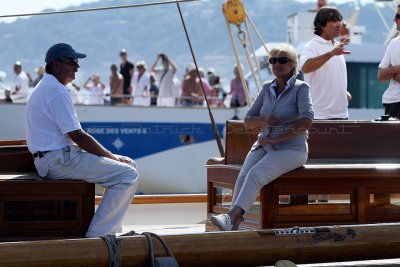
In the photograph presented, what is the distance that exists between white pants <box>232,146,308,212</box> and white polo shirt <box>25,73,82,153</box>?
1.00 meters

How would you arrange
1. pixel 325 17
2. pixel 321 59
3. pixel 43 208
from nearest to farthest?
pixel 43 208, pixel 321 59, pixel 325 17

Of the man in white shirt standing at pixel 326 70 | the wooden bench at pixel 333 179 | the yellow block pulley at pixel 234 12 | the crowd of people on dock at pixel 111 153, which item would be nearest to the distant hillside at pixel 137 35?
the yellow block pulley at pixel 234 12

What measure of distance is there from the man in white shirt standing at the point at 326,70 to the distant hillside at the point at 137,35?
135m

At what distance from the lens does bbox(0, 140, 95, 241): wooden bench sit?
572 cm

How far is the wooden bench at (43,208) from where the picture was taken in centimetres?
572

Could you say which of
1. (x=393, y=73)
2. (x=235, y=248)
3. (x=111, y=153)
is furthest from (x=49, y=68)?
(x=393, y=73)

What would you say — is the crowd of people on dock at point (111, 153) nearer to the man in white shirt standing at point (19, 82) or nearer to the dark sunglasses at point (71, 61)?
the dark sunglasses at point (71, 61)

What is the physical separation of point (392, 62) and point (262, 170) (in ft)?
6.16

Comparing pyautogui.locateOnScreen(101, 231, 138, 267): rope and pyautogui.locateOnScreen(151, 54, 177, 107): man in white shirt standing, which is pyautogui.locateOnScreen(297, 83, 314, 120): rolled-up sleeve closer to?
pyautogui.locateOnScreen(101, 231, 138, 267): rope

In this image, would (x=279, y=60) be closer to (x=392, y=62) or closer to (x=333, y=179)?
(x=333, y=179)

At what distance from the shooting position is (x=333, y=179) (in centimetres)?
624

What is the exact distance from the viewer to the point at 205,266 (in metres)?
5.07

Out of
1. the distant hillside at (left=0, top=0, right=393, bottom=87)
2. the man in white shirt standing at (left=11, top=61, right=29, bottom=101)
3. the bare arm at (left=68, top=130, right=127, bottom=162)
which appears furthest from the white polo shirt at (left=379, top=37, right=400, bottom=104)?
the distant hillside at (left=0, top=0, right=393, bottom=87)

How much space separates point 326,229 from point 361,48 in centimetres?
1235
